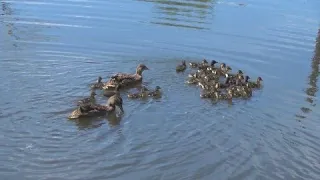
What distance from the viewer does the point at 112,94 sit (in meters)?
11.3

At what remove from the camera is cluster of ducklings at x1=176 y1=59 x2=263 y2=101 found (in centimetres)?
1169

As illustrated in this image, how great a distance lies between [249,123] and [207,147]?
1.51 meters

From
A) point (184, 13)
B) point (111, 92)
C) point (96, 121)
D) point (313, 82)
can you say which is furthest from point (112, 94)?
point (184, 13)

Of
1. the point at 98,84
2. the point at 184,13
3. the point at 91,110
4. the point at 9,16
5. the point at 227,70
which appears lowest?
the point at 91,110

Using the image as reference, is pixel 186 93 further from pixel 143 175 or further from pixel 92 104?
pixel 143 175

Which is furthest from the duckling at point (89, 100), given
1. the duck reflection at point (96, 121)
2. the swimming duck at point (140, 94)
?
the swimming duck at point (140, 94)

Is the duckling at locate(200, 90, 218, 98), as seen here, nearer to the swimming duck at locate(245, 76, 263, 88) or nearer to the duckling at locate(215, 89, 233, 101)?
the duckling at locate(215, 89, 233, 101)

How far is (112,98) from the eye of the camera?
10.4m

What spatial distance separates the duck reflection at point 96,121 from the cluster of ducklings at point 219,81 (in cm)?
220

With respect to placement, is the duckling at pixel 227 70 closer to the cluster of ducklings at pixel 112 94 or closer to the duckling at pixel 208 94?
the duckling at pixel 208 94

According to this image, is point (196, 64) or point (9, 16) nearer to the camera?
point (196, 64)

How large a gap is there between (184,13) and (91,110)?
1045 centimetres

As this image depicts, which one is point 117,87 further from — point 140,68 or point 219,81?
point 219,81

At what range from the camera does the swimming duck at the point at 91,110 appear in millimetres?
9716
